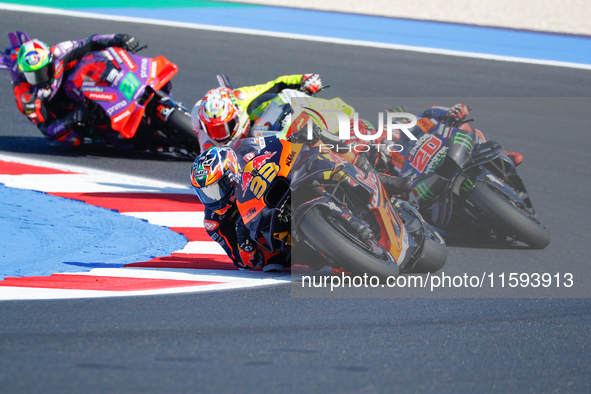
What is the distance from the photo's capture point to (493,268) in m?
5.38

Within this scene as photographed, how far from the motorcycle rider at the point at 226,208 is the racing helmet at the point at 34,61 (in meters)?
4.40

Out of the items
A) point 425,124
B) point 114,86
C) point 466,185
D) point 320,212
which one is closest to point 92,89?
point 114,86

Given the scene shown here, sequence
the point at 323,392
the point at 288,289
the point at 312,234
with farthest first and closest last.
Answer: the point at 288,289 < the point at 312,234 < the point at 323,392

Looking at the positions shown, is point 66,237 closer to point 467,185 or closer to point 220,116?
point 220,116

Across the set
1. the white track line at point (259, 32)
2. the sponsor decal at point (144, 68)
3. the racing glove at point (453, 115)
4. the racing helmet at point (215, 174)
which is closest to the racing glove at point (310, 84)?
the racing glove at point (453, 115)

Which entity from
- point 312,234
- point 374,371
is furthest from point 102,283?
point 374,371

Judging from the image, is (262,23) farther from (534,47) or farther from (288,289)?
(288,289)

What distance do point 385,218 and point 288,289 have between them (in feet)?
2.52

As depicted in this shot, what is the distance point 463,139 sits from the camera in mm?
6094

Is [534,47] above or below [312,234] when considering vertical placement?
above

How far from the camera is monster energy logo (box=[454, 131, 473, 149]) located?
606cm

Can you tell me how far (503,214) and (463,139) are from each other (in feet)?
2.70

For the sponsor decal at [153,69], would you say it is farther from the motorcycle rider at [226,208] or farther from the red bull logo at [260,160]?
the red bull logo at [260,160]

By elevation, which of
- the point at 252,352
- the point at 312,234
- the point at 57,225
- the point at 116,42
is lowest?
the point at 57,225
